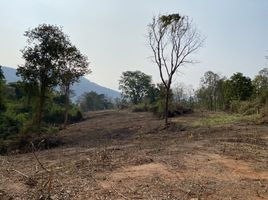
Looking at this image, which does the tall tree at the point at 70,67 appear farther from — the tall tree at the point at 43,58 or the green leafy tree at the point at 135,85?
the green leafy tree at the point at 135,85

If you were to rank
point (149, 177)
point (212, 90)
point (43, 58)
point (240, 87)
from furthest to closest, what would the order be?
point (212, 90), point (240, 87), point (43, 58), point (149, 177)

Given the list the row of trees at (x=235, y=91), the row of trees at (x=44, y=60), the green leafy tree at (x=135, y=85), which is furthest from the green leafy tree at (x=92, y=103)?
the row of trees at (x=44, y=60)

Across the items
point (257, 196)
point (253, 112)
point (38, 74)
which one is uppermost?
point (38, 74)

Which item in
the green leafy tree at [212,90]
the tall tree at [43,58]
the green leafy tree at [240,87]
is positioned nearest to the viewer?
the tall tree at [43,58]

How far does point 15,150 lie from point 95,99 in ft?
214

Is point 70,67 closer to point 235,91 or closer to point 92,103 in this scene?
point 235,91

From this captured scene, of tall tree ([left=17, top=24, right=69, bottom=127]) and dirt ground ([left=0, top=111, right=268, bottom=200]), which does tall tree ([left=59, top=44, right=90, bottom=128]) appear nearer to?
tall tree ([left=17, top=24, right=69, bottom=127])

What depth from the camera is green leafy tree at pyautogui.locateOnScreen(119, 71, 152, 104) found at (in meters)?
72.1

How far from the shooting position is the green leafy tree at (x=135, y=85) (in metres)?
72.1

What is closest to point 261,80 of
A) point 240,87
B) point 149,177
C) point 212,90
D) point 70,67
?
point 240,87

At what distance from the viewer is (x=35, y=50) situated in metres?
23.1

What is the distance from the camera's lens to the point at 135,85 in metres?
72.7

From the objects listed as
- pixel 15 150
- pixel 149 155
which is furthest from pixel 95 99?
pixel 149 155

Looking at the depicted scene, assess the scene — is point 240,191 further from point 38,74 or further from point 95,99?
point 95,99
